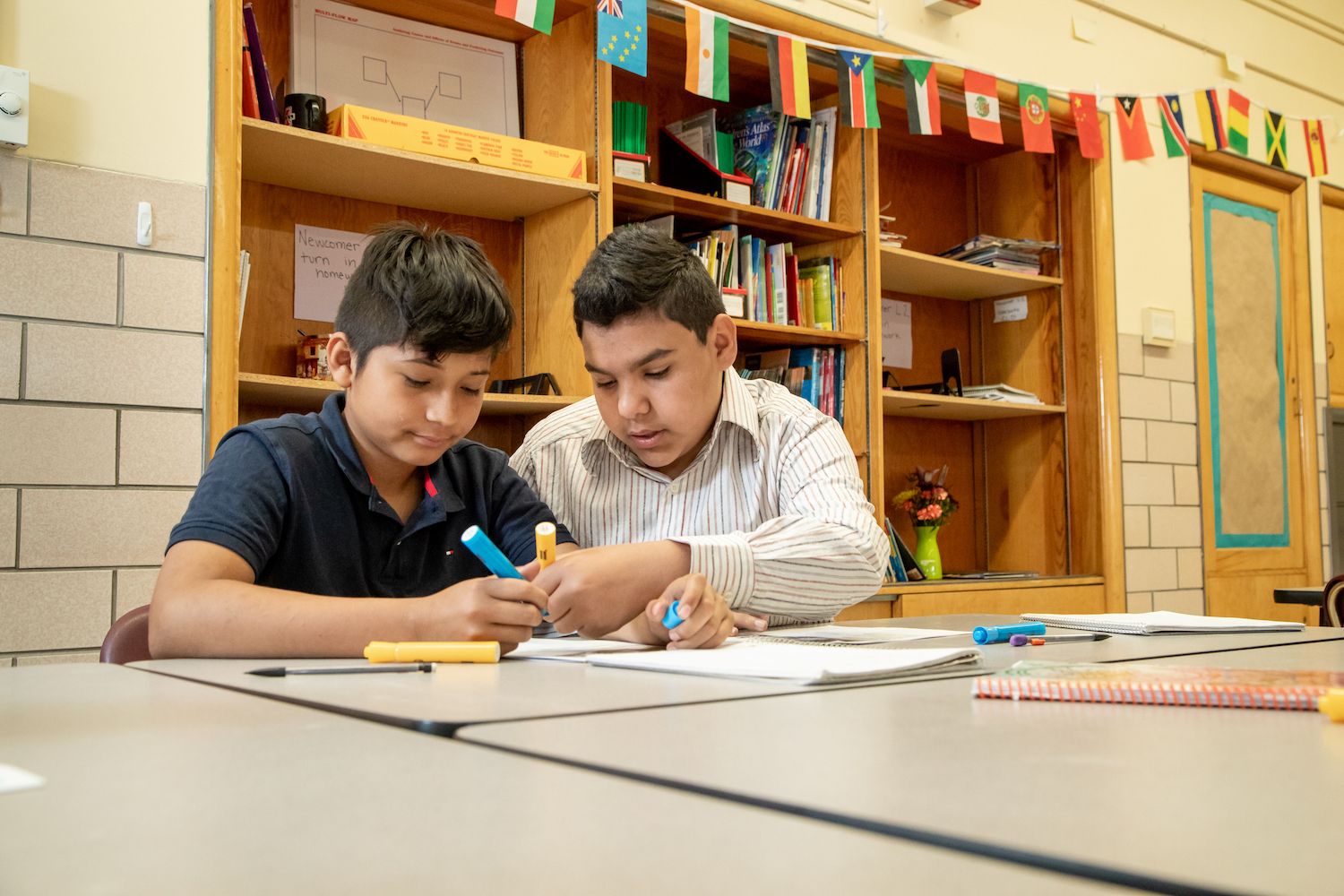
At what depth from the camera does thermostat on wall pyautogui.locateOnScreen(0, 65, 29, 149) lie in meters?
1.82

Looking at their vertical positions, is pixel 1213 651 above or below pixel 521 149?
below

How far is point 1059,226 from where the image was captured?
3754 mm

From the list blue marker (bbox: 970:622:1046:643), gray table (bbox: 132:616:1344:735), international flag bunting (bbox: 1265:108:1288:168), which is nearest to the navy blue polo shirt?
gray table (bbox: 132:616:1344:735)

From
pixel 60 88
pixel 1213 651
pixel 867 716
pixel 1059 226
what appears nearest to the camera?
pixel 867 716

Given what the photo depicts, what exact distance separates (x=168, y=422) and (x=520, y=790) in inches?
70.7

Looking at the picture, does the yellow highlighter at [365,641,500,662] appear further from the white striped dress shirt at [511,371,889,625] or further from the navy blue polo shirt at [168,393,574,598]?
the white striped dress shirt at [511,371,889,625]

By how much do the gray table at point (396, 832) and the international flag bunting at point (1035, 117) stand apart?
10.8 ft

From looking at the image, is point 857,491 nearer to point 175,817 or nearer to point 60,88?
point 175,817

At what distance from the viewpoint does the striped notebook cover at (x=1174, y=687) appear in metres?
0.64

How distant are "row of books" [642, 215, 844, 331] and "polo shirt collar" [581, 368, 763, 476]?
1144 millimetres

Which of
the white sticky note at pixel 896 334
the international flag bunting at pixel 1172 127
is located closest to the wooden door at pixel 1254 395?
the international flag bunting at pixel 1172 127

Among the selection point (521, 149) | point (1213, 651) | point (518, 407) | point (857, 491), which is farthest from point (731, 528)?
point (521, 149)

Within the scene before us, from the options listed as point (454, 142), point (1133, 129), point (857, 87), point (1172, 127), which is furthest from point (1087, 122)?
point (454, 142)

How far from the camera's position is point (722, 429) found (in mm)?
1690
